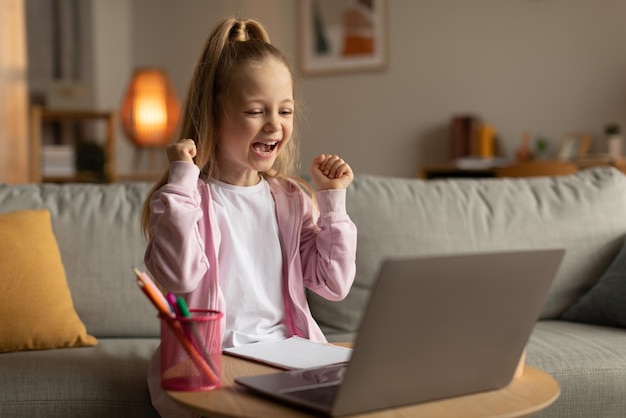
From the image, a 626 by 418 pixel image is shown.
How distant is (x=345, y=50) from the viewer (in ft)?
17.9

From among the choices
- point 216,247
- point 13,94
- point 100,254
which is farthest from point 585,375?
point 13,94

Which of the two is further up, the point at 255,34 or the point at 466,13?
the point at 466,13

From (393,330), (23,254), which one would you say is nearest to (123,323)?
(23,254)

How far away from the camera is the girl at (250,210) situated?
1.54 meters

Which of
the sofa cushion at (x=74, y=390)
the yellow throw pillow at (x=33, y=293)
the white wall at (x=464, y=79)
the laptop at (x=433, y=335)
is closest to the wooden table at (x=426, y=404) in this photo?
the laptop at (x=433, y=335)

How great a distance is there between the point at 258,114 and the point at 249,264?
0.89 feet

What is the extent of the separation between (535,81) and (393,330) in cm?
402

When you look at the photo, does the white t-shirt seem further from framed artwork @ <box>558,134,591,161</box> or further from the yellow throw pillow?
framed artwork @ <box>558,134,591,161</box>

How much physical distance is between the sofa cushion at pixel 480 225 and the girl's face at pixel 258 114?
76 cm

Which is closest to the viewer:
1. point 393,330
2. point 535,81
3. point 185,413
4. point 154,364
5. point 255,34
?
point 393,330

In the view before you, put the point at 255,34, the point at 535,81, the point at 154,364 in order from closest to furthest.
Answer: the point at 154,364
the point at 255,34
the point at 535,81

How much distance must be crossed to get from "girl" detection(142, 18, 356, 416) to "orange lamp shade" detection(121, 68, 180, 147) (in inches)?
145

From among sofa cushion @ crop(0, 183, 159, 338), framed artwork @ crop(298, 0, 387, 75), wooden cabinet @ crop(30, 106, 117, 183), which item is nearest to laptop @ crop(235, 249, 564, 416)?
sofa cushion @ crop(0, 183, 159, 338)

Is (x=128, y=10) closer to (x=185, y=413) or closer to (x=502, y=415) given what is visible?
(x=185, y=413)
